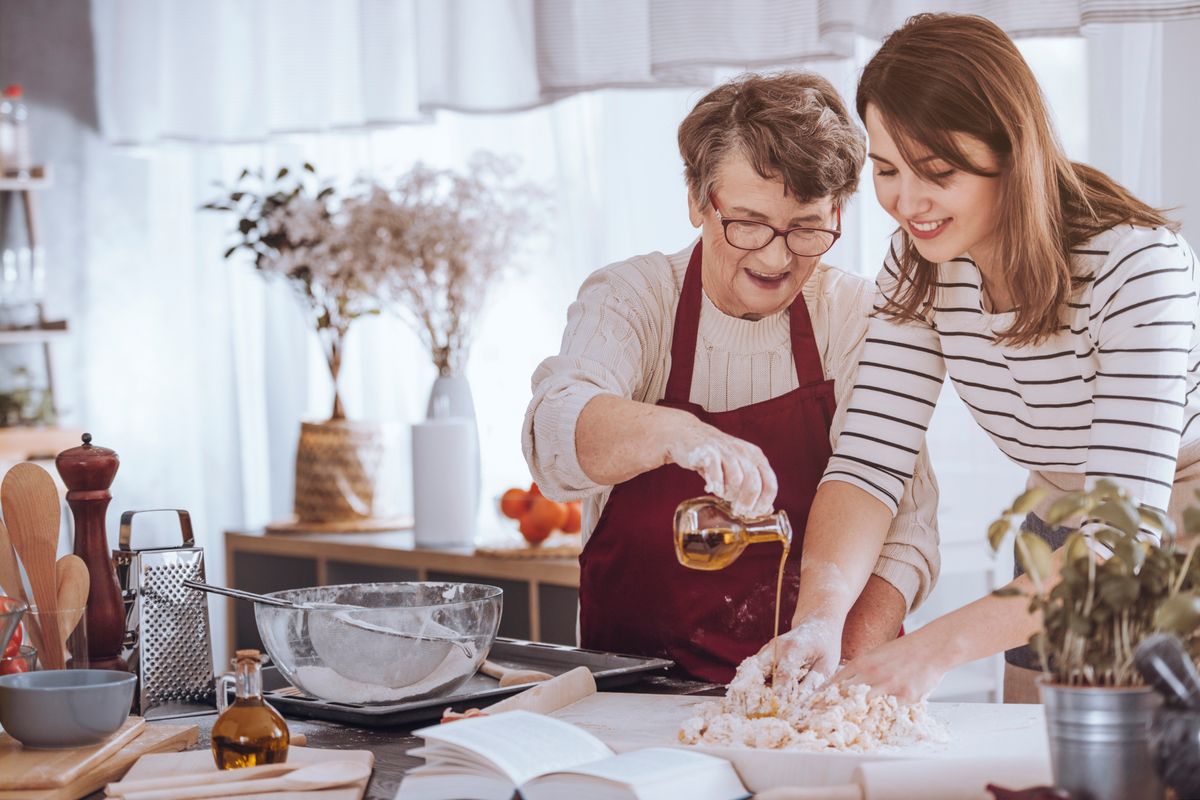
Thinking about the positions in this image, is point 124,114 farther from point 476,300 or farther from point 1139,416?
point 1139,416

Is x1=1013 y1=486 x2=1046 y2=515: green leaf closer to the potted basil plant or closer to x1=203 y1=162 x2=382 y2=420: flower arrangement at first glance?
the potted basil plant

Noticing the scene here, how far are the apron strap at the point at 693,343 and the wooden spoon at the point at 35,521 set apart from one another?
2.75 feet

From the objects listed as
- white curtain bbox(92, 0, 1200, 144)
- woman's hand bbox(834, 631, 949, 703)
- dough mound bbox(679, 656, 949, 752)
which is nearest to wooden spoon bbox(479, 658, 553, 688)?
dough mound bbox(679, 656, 949, 752)

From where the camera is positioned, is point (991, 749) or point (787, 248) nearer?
point (991, 749)

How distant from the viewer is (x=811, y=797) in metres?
1.08

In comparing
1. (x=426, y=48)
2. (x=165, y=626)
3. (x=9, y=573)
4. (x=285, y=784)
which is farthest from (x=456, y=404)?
(x=285, y=784)

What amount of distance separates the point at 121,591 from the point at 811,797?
0.82 meters

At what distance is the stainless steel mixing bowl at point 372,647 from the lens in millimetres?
1411

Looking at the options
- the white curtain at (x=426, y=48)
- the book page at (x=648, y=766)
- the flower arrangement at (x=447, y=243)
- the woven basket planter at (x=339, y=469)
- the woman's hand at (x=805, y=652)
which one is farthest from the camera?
the woven basket planter at (x=339, y=469)

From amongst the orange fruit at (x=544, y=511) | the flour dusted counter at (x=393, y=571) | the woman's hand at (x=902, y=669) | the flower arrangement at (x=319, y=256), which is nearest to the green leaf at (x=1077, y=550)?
the woman's hand at (x=902, y=669)

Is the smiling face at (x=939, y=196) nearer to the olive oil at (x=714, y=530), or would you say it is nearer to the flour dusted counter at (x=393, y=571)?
the olive oil at (x=714, y=530)

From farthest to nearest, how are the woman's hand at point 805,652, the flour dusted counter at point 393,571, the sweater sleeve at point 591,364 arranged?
1. the flour dusted counter at point 393,571
2. the sweater sleeve at point 591,364
3. the woman's hand at point 805,652

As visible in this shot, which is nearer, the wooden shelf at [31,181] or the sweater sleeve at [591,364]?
the sweater sleeve at [591,364]

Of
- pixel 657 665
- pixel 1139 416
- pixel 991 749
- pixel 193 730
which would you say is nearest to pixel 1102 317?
pixel 1139 416
